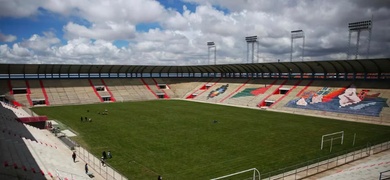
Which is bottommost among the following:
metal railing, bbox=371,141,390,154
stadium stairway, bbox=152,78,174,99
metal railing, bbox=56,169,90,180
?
metal railing, bbox=56,169,90,180

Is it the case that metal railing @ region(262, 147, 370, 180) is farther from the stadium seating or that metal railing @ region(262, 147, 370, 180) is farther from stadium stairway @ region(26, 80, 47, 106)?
stadium stairway @ region(26, 80, 47, 106)

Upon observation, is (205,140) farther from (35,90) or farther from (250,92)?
(35,90)

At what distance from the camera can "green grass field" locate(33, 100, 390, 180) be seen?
2049 centimetres

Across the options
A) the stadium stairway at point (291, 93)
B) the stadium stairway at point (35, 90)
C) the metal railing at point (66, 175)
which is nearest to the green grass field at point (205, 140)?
the metal railing at point (66, 175)

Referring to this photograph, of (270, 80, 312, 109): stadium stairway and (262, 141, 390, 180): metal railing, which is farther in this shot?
(270, 80, 312, 109): stadium stairway

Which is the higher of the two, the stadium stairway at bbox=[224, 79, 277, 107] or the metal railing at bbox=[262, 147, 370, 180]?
the stadium stairway at bbox=[224, 79, 277, 107]

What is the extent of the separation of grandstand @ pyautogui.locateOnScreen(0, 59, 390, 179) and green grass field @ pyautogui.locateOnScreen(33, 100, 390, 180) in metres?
4.26

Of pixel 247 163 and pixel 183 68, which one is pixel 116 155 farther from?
pixel 183 68

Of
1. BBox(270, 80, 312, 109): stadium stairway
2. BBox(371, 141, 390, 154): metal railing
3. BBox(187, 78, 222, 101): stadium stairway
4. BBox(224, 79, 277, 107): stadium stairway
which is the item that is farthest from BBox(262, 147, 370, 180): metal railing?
BBox(187, 78, 222, 101): stadium stairway

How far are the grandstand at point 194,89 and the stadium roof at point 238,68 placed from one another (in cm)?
16

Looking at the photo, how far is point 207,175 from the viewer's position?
18.6 metres

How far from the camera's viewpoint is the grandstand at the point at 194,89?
27.1 meters

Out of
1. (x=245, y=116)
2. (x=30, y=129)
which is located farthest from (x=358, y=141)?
(x=30, y=129)

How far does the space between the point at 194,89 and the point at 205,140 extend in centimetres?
5070
